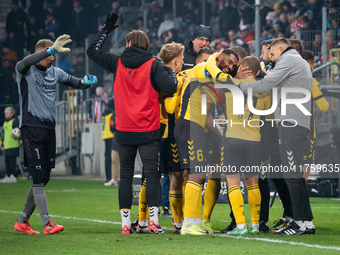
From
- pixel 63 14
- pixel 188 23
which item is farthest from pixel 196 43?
pixel 63 14

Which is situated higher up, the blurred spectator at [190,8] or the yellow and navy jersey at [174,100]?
the blurred spectator at [190,8]

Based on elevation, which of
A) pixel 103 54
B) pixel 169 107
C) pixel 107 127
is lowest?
pixel 107 127

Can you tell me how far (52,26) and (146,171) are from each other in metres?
18.8

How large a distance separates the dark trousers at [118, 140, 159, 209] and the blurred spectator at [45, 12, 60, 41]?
1838 cm

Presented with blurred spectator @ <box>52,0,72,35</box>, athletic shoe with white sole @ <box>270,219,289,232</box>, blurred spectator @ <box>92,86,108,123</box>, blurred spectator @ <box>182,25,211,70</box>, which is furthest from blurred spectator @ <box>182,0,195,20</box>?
athletic shoe with white sole @ <box>270,219,289,232</box>

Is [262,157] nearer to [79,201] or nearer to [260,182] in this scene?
[260,182]

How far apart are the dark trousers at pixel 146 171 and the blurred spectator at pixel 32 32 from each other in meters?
18.2

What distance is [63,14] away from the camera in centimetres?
2273

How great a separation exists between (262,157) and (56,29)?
18.7m

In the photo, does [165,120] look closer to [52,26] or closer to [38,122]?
[38,122]

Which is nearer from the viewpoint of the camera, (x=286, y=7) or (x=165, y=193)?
(x=165, y=193)

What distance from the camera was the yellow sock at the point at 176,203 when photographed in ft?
17.5

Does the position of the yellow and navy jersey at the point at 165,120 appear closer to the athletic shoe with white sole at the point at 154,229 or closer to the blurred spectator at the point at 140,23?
the athletic shoe with white sole at the point at 154,229

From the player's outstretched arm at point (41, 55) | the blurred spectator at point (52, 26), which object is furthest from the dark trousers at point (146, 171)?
the blurred spectator at point (52, 26)
